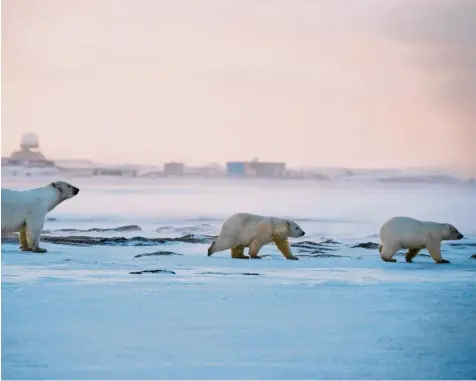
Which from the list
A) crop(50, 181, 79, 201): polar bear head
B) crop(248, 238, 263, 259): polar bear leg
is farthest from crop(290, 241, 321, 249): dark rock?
crop(50, 181, 79, 201): polar bear head

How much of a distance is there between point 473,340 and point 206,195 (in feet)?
15.6

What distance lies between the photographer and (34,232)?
689cm

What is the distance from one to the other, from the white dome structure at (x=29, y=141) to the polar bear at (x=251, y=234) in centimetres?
207

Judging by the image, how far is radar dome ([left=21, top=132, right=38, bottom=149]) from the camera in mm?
7611

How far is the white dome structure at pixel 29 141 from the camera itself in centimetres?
761

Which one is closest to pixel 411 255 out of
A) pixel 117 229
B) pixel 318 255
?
pixel 318 255

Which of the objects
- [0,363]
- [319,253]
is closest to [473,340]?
[0,363]

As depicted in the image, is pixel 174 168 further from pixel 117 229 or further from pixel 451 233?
pixel 451 233

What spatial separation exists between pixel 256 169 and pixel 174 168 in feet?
2.78

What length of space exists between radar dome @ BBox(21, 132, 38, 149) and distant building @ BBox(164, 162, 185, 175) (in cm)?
130

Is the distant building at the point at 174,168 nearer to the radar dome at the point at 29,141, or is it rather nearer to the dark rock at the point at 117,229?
the dark rock at the point at 117,229

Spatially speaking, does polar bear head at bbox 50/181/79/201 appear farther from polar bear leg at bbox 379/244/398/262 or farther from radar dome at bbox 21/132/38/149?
polar bear leg at bbox 379/244/398/262

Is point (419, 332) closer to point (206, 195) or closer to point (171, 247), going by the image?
point (171, 247)

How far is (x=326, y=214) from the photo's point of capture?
8.68m
